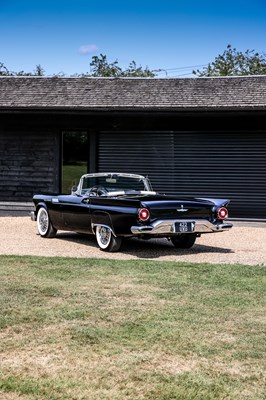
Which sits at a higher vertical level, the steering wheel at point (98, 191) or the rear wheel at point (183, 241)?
the steering wheel at point (98, 191)

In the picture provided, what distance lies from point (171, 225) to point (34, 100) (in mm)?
10501

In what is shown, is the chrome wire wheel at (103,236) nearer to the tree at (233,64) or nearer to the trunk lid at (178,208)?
the trunk lid at (178,208)

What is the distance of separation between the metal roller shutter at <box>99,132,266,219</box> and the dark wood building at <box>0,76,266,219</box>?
0.09 ft

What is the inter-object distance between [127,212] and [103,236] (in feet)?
3.32

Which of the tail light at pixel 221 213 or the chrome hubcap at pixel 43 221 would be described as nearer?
the tail light at pixel 221 213

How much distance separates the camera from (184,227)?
10.3 metres

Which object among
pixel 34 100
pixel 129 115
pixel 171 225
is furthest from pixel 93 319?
pixel 34 100

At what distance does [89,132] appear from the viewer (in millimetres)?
19875

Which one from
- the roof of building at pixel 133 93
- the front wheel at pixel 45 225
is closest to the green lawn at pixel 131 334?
the front wheel at pixel 45 225

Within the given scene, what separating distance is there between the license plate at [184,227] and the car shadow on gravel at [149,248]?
53 cm

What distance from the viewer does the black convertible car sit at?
10.1m

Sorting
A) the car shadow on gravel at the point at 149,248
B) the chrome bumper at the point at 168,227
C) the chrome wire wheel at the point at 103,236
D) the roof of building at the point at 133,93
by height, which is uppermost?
the roof of building at the point at 133,93

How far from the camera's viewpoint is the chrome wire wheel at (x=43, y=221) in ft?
41.2

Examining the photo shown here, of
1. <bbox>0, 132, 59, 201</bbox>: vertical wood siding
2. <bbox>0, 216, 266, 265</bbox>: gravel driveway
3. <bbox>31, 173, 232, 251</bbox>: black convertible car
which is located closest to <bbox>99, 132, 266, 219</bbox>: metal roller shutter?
<bbox>0, 132, 59, 201</bbox>: vertical wood siding
